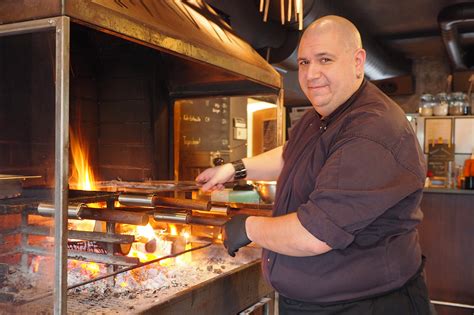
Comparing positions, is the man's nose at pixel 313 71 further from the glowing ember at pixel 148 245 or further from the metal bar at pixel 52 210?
the glowing ember at pixel 148 245

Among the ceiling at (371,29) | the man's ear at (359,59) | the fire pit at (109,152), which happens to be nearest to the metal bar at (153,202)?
the fire pit at (109,152)

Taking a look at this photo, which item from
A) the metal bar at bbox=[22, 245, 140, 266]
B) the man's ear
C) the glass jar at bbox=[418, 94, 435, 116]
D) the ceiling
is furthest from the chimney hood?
the glass jar at bbox=[418, 94, 435, 116]

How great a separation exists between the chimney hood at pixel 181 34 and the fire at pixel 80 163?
0.68 m

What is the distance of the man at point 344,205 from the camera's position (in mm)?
1389

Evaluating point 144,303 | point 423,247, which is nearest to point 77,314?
point 144,303

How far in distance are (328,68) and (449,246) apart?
3.25m

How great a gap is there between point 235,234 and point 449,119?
17.0 ft

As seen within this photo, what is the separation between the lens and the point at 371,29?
579 cm

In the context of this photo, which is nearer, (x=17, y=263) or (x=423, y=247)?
(x=17, y=263)

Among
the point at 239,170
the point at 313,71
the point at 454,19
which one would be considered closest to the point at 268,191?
the point at 239,170

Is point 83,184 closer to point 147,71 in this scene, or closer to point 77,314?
point 147,71

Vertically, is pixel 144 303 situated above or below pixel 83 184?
below

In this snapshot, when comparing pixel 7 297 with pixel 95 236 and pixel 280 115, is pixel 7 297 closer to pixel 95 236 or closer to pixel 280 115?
pixel 95 236

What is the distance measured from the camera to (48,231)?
1.33 metres
